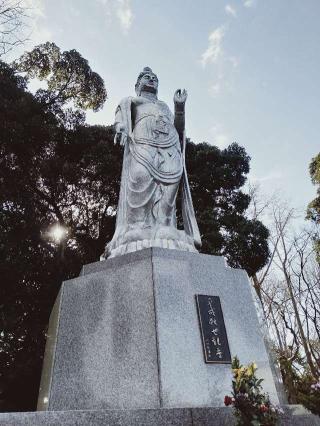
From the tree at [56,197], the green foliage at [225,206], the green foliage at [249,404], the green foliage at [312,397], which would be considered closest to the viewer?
the green foliage at [249,404]

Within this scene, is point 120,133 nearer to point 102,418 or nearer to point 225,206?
point 102,418

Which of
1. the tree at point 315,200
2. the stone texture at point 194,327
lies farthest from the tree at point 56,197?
the stone texture at point 194,327

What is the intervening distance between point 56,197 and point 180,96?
676 centimetres

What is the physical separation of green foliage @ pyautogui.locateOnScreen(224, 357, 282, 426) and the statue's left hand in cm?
456

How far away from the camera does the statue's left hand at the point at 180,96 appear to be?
6152mm

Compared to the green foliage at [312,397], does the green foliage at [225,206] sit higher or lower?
higher

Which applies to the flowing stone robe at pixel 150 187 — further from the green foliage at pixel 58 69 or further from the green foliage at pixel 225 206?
the green foliage at pixel 58 69

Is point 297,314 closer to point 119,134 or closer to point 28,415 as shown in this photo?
point 119,134

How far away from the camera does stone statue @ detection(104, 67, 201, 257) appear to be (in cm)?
489

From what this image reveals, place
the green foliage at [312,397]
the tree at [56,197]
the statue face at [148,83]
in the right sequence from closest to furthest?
the green foliage at [312,397], the statue face at [148,83], the tree at [56,197]

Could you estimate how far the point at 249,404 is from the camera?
8.53ft

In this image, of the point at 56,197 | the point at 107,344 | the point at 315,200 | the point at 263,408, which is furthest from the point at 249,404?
the point at 315,200

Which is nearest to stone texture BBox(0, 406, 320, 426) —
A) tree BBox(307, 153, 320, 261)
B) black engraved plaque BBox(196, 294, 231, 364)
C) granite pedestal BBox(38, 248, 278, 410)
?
granite pedestal BBox(38, 248, 278, 410)

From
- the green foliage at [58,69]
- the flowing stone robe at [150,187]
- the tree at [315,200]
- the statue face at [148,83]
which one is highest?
the green foliage at [58,69]
